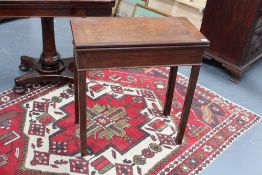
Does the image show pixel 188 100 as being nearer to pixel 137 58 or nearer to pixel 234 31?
pixel 137 58

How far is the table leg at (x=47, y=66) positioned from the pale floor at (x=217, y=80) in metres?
0.15

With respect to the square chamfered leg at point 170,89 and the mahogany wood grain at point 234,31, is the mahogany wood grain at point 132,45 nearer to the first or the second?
the square chamfered leg at point 170,89

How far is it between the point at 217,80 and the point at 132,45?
1528 mm

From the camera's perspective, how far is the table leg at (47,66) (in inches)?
101

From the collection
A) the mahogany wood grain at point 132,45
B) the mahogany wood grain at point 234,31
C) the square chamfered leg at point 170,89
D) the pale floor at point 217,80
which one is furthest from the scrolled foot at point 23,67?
the mahogany wood grain at point 234,31

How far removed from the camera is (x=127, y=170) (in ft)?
6.50

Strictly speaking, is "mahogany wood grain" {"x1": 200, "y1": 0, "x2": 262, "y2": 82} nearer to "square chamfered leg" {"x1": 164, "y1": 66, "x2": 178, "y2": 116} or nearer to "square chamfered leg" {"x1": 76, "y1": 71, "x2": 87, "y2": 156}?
"square chamfered leg" {"x1": 164, "y1": 66, "x2": 178, "y2": 116}

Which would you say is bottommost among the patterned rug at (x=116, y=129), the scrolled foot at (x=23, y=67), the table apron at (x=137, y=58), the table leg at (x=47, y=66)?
the patterned rug at (x=116, y=129)

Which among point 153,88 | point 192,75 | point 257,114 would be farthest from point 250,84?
point 192,75

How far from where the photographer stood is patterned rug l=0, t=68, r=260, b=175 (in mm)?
2012

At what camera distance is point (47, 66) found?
8.80 ft

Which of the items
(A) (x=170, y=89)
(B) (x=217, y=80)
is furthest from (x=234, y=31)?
(A) (x=170, y=89)

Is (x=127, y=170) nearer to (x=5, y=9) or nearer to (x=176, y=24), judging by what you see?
(x=176, y=24)

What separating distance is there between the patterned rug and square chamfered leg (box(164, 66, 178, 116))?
8 centimetres
